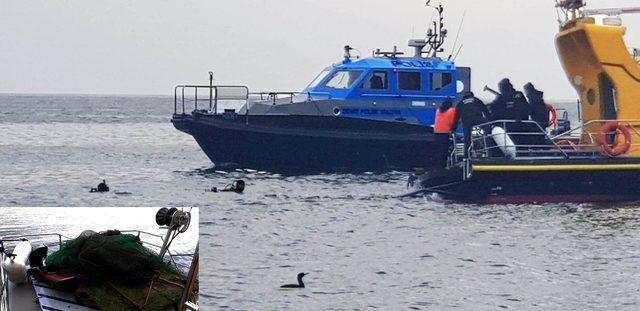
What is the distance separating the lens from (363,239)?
11719 mm

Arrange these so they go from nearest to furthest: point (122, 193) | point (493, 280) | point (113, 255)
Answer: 1. point (113, 255)
2. point (493, 280)
3. point (122, 193)

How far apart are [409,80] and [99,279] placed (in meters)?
9.61

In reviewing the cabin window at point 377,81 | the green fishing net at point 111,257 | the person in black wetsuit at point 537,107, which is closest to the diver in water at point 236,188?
the cabin window at point 377,81

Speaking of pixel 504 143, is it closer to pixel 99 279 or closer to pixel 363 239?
pixel 363 239

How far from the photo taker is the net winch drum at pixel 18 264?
572 centimetres

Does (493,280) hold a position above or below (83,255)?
below

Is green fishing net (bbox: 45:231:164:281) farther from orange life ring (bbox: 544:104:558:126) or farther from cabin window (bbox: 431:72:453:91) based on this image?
cabin window (bbox: 431:72:453:91)

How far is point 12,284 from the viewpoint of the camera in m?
5.81

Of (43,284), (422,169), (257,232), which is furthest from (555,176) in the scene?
(43,284)

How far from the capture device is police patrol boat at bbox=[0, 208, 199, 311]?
5348 millimetres

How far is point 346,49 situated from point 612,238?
4.79 meters

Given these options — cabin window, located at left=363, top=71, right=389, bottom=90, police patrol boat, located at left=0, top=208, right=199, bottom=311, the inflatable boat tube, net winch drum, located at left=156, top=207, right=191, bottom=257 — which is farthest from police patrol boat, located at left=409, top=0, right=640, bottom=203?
net winch drum, located at left=156, top=207, right=191, bottom=257

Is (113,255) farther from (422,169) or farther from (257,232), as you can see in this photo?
(422,169)

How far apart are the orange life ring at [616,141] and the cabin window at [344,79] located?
385 centimetres
